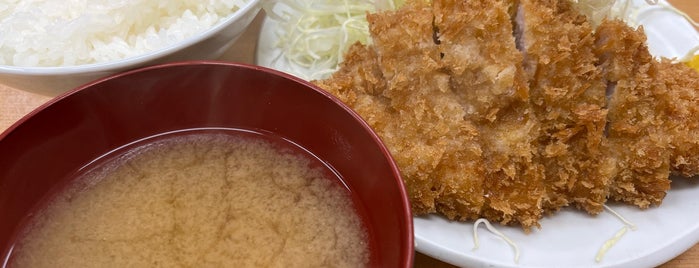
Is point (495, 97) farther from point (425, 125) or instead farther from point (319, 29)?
point (319, 29)

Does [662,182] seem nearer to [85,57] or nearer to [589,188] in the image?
[589,188]

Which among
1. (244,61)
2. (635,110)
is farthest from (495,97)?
(244,61)

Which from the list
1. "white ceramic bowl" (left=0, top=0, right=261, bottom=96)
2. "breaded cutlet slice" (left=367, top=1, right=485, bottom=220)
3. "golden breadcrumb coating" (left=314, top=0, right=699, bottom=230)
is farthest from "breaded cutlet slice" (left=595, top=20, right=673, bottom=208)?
"white ceramic bowl" (left=0, top=0, right=261, bottom=96)

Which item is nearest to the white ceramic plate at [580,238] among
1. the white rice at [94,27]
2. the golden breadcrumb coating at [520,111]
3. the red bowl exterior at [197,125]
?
the golden breadcrumb coating at [520,111]

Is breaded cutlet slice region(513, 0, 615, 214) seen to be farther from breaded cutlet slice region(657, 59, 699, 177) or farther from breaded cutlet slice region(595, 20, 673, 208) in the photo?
breaded cutlet slice region(657, 59, 699, 177)

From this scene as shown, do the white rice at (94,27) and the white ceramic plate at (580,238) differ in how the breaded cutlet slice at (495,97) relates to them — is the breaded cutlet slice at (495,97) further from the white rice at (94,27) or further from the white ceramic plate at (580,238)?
the white rice at (94,27)
